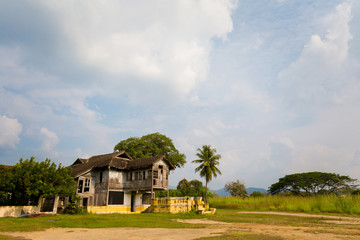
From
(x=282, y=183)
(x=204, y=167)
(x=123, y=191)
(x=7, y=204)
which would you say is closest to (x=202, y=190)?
(x=204, y=167)

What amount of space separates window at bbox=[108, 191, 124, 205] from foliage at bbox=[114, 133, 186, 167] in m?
13.5

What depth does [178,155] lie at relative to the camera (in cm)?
4788

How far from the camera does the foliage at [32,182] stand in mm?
20828

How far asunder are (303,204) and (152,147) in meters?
25.8

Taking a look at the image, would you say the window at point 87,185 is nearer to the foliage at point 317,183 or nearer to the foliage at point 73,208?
the foliage at point 73,208

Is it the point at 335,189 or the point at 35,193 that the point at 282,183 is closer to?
the point at 335,189

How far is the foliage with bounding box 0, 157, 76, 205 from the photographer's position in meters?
20.8

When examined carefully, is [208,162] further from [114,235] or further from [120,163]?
[114,235]

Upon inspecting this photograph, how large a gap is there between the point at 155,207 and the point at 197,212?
15.8 feet

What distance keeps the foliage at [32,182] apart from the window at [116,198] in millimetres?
6394

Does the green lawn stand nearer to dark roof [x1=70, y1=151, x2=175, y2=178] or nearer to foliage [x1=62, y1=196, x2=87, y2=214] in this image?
foliage [x1=62, y1=196, x2=87, y2=214]

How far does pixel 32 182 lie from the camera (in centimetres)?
2142

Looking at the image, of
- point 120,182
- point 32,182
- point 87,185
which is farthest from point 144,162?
point 32,182

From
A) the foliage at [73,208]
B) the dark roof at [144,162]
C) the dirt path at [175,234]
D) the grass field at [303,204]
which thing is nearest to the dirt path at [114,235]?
the dirt path at [175,234]
